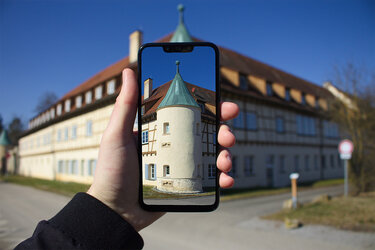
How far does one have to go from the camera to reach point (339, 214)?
8.22 m

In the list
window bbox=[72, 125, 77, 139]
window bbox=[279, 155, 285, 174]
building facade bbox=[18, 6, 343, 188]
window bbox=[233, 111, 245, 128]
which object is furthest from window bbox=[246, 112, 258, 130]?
window bbox=[72, 125, 77, 139]

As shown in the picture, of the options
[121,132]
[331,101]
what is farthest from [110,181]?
[331,101]

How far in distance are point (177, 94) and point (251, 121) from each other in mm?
17420

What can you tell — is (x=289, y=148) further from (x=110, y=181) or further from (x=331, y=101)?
(x=110, y=181)

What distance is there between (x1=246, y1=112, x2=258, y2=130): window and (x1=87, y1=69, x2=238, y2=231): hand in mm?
16842

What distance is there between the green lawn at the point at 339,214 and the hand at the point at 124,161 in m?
7.06

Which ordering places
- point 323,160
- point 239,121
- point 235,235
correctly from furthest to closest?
point 323,160
point 239,121
point 235,235

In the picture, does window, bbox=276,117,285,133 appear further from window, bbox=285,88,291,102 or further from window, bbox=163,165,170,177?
window, bbox=163,165,170,177

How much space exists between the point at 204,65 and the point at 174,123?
0.31m

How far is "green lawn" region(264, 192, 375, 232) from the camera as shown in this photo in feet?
23.4

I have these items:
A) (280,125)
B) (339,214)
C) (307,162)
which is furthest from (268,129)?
(339,214)

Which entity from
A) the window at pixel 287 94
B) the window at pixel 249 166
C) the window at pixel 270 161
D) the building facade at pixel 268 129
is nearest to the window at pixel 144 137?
the building facade at pixel 268 129

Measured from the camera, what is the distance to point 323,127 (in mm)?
26453

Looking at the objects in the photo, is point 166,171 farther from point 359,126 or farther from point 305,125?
point 305,125
